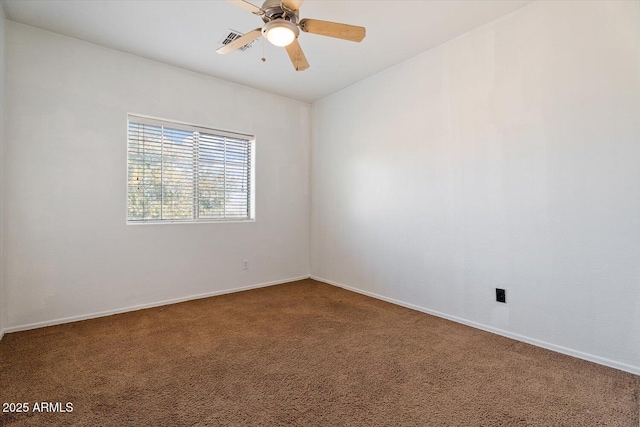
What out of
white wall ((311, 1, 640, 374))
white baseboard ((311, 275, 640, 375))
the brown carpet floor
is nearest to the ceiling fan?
white wall ((311, 1, 640, 374))

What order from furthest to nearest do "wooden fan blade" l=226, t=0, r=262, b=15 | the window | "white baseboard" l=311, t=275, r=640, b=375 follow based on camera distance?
the window, "white baseboard" l=311, t=275, r=640, b=375, "wooden fan blade" l=226, t=0, r=262, b=15

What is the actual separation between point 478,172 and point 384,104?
1.42m

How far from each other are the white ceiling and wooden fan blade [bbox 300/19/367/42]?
596 millimetres

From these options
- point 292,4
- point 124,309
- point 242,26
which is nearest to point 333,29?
point 292,4

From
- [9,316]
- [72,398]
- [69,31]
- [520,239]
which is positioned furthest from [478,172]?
[9,316]

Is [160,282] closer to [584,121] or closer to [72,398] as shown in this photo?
[72,398]

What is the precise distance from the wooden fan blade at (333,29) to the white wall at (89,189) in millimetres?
2191

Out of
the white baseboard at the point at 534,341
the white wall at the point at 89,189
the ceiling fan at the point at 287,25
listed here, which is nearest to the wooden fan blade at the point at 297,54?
the ceiling fan at the point at 287,25

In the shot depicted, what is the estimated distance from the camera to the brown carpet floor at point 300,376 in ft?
5.18

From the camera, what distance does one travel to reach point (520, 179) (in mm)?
2506

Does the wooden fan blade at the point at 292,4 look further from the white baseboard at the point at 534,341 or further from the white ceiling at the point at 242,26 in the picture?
the white baseboard at the point at 534,341

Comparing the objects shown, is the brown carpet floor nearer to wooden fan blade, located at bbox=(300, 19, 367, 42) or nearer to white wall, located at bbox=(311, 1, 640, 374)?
A: white wall, located at bbox=(311, 1, 640, 374)

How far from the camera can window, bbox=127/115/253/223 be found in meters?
3.33

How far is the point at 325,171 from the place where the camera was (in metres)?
4.48
